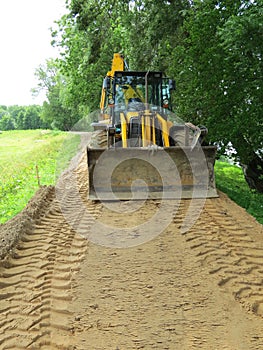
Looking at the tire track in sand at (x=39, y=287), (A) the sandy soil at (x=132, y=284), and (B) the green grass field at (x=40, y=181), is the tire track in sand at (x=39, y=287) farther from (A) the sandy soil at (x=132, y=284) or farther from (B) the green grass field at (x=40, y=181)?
(B) the green grass field at (x=40, y=181)

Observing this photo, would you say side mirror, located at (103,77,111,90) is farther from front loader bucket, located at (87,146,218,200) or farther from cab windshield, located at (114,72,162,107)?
front loader bucket, located at (87,146,218,200)

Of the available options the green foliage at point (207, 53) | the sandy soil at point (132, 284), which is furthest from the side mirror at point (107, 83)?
the sandy soil at point (132, 284)

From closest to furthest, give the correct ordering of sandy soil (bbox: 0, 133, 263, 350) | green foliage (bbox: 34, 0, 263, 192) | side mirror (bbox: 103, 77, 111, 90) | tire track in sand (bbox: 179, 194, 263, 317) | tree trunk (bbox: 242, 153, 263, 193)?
sandy soil (bbox: 0, 133, 263, 350) < tire track in sand (bbox: 179, 194, 263, 317) < green foliage (bbox: 34, 0, 263, 192) < side mirror (bbox: 103, 77, 111, 90) < tree trunk (bbox: 242, 153, 263, 193)

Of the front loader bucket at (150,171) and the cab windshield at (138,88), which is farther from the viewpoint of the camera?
the cab windshield at (138,88)

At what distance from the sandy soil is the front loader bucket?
120 centimetres

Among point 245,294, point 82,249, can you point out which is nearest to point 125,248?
point 82,249

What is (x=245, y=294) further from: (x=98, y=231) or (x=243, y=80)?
(x=243, y=80)

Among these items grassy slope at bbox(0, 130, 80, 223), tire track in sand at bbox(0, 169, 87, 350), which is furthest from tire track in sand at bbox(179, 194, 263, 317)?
grassy slope at bbox(0, 130, 80, 223)

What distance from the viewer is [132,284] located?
408 centimetres

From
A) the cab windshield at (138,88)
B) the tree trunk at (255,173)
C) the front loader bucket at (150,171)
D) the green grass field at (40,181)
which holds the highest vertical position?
the cab windshield at (138,88)

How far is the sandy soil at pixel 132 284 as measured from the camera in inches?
126

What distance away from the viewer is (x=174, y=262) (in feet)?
15.1

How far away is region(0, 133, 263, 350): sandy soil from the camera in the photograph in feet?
10.5

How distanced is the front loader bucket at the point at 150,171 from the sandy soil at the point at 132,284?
3.94ft
